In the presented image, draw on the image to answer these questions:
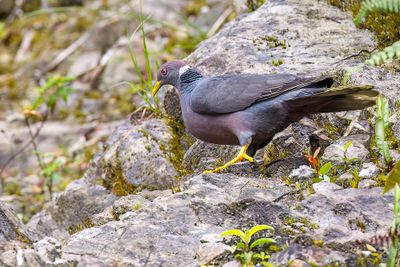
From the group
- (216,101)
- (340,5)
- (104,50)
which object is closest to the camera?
(216,101)

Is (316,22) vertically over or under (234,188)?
over

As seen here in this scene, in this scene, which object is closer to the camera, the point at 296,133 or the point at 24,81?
the point at 296,133

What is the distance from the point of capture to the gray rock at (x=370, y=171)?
4711 mm

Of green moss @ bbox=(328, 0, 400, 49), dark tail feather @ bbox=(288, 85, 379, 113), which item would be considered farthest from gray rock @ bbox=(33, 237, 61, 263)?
green moss @ bbox=(328, 0, 400, 49)

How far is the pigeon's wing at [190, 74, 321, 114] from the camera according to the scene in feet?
17.7

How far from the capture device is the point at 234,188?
4848 millimetres

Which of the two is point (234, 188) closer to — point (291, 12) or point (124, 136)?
point (124, 136)

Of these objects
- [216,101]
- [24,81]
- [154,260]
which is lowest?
[24,81]

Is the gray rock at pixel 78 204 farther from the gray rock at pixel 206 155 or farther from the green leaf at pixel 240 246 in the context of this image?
the green leaf at pixel 240 246

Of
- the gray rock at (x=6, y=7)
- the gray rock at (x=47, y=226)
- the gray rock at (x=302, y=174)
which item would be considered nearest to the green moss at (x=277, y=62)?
the gray rock at (x=302, y=174)

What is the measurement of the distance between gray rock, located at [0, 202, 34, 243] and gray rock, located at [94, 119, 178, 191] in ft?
5.21

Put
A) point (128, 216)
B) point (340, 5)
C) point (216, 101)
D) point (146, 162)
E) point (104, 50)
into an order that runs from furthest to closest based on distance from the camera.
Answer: point (104, 50) < point (340, 5) < point (146, 162) < point (216, 101) < point (128, 216)

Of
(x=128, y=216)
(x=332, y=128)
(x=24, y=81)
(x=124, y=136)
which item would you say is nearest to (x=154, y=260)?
(x=128, y=216)

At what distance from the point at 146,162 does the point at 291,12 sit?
234cm
